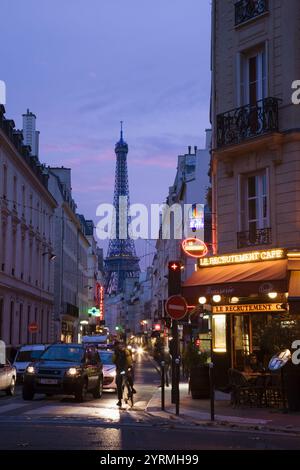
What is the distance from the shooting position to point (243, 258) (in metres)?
20.5

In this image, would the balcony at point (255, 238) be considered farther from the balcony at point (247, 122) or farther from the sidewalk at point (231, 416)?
the sidewalk at point (231, 416)

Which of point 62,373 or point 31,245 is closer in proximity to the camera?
point 62,373

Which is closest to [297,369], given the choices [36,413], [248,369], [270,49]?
[248,369]

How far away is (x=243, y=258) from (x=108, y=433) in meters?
8.81

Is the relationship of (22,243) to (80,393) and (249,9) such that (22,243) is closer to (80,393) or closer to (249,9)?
(80,393)

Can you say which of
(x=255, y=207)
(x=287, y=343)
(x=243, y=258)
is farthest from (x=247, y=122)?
(x=287, y=343)

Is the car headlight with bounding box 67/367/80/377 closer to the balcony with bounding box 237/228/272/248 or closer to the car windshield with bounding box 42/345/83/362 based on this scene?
the car windshield with bounding box 42/345/83/362

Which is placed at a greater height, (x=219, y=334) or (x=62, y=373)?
(x=219, y=334)

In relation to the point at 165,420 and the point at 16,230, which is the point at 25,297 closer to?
the point at 16,230

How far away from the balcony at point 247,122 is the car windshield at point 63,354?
24.8ft

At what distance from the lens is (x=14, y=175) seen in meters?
45.1

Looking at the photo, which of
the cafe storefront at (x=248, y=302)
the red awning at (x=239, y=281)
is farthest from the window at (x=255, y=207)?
the red awning at (x=239, y=281)

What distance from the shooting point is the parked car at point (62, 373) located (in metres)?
20.3
